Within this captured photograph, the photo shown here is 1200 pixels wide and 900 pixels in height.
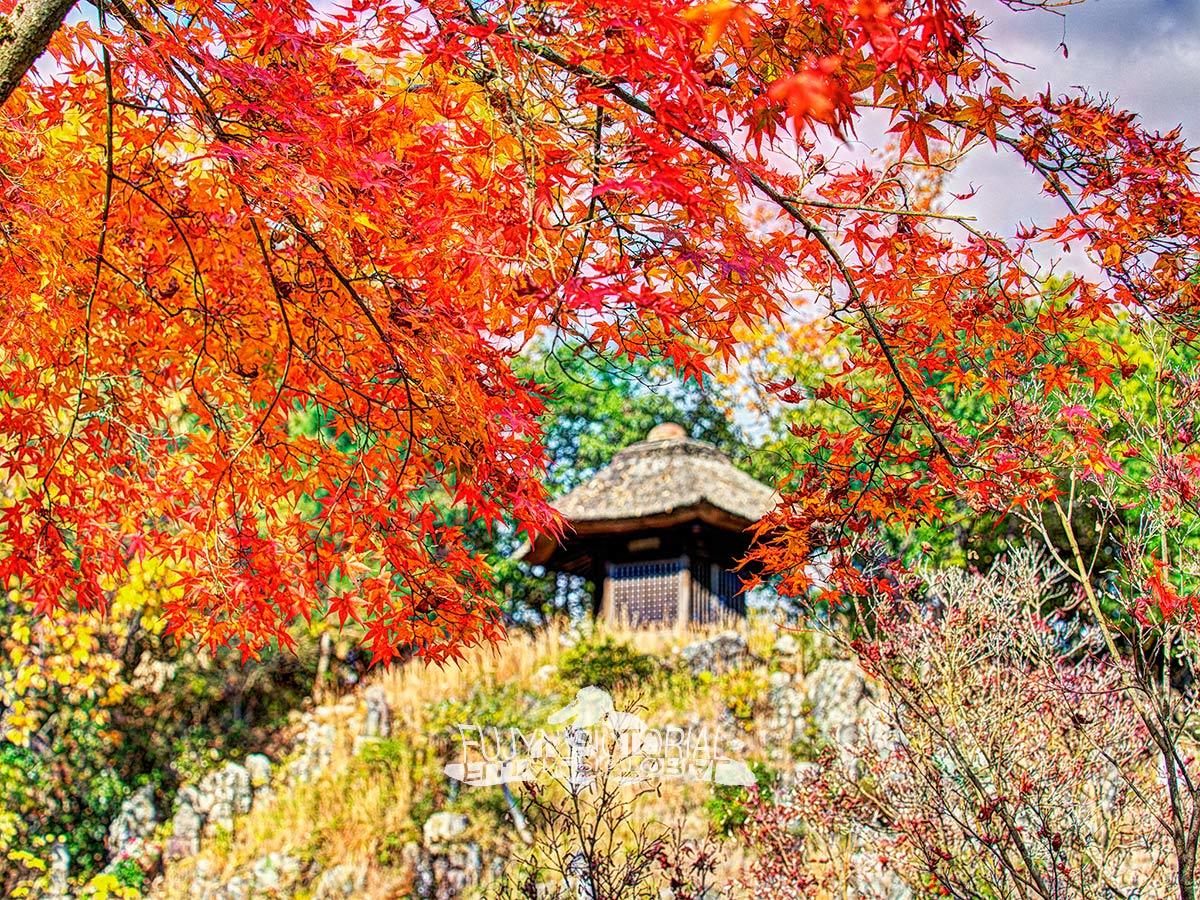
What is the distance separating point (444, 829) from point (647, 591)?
6.19m

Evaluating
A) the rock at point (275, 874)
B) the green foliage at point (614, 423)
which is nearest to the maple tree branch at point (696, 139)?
the rock at point (275, 874)

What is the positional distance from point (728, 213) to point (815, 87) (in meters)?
1.02

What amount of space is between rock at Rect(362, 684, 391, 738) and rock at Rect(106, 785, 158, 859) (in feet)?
7.80

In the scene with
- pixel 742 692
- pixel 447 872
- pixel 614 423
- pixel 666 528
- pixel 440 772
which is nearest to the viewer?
pixel 447 872

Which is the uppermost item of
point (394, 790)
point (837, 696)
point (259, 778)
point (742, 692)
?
point (837, 696)

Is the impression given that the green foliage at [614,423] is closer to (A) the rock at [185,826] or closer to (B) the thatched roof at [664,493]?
(B) the thatched roof at [664,493]

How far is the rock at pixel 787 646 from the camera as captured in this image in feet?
33.7

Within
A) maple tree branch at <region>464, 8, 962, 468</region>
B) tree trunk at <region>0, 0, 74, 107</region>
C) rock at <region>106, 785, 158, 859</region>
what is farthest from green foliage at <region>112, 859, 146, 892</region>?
maple tree branch at <region>464, 8, 962, 468</region>

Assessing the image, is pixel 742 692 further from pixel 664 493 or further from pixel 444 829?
pixel 664 493

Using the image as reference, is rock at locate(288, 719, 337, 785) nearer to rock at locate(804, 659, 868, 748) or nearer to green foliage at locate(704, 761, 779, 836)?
green foliage at locate(704, 761, 779, 836)

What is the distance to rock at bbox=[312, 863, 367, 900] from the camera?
8.51 meters

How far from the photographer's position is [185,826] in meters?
10.5

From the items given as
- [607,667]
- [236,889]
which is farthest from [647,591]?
[236,889]

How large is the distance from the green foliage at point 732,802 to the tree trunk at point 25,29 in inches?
267
